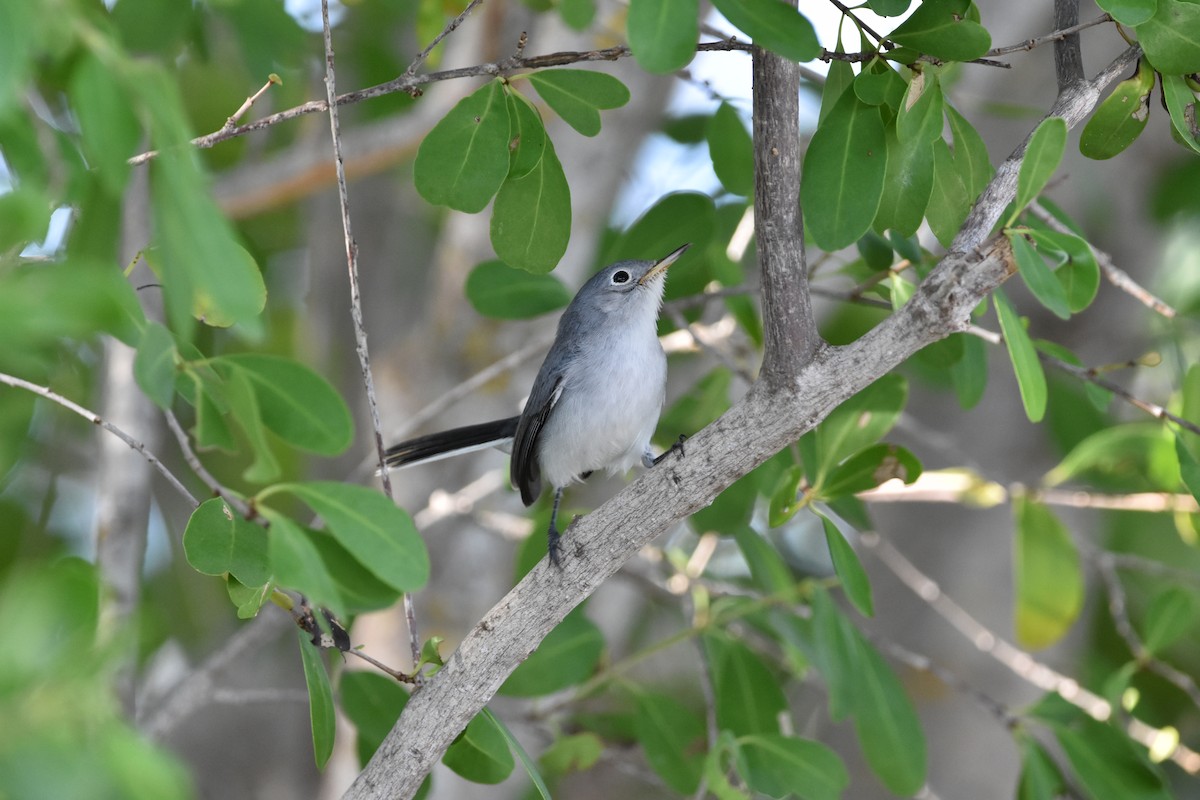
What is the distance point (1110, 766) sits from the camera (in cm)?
252

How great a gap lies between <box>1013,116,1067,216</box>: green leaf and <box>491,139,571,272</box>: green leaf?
0.81 meters

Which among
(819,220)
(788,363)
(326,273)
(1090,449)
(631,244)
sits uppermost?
(819,220)

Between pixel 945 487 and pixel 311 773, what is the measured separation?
3.33 meters

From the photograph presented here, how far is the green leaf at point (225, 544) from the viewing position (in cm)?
161

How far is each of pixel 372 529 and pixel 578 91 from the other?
0.94 metres

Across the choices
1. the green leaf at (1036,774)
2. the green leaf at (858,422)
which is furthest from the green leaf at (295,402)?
the green leaf at (1036,774)

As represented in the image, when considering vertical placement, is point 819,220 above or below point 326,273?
above

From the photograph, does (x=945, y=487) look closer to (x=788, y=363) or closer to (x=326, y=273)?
(x=788, y=363)

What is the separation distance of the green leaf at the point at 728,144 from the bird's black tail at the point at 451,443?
0.98 m

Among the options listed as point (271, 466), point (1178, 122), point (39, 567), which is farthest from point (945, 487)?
point (39, 567)

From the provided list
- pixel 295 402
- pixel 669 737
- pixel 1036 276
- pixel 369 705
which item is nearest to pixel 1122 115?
pixel 1036 276

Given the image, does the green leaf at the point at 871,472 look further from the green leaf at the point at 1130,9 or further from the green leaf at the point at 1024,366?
the green leaf at the point at 1130,9

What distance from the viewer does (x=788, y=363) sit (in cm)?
177

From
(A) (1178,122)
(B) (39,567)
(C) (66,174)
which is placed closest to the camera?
(B) (39,567)
